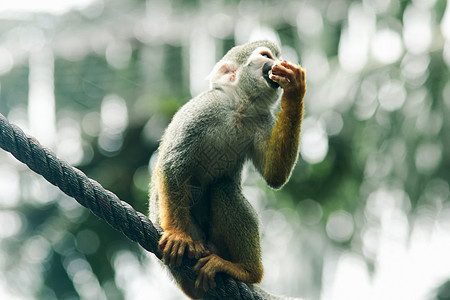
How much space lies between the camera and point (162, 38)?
33.2 feet

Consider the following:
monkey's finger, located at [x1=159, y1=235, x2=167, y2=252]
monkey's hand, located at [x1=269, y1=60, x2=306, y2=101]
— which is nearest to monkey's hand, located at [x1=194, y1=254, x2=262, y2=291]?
monkey's finger, located at [x1=159, y1=235, x2=167, y2=252]

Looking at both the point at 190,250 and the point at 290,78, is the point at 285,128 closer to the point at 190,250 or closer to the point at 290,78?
the point at 290,78

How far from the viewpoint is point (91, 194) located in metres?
3.56

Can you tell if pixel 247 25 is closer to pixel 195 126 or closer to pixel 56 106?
pixel 56 106

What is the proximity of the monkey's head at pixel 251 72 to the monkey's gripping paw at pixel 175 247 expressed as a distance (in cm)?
147

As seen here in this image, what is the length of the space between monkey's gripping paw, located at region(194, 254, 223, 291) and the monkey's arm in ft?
2.84

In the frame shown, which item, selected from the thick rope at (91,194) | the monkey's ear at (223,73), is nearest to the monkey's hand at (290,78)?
the monkey's ear at (223,73)

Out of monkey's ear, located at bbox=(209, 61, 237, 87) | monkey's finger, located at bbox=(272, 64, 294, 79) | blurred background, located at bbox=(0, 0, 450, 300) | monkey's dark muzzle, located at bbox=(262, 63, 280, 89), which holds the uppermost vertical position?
monkey's finger, located at bbox=(272, 64, 294, 79)

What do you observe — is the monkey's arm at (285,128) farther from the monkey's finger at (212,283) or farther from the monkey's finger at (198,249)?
the monkey's finger at (212,283)

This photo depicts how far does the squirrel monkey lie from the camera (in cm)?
418

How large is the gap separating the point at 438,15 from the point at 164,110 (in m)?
5.33

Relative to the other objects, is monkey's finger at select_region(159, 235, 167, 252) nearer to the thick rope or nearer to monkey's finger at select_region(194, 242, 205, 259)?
the thick rope

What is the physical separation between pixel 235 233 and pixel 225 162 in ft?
2.05

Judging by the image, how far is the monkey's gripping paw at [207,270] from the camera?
4.04 metres
